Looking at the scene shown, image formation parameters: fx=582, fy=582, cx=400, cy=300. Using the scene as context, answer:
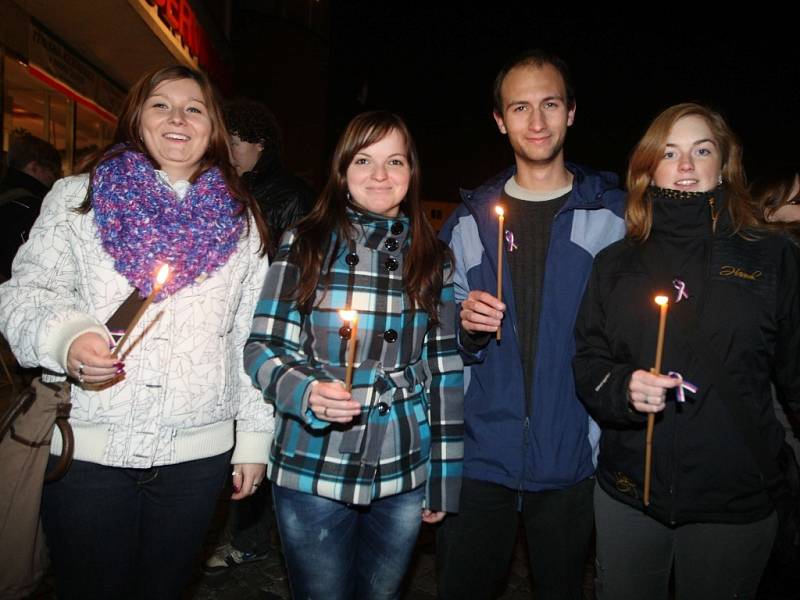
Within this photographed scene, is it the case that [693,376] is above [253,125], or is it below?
below

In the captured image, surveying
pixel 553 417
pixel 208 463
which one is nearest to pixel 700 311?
pixel 553 417

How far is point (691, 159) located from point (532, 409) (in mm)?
1356

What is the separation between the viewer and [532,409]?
2701mm

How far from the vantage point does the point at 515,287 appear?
2.84 metres

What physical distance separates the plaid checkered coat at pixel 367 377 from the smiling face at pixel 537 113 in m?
0.89

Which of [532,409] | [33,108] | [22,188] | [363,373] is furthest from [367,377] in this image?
[33,108]

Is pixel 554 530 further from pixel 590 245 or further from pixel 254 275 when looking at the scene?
pixel 254 275

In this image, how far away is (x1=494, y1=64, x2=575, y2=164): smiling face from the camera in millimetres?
2959

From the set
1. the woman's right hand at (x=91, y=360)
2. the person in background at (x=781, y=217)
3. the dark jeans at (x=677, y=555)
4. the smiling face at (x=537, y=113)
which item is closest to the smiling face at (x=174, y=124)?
the woman's right hand at (x=91, y=360)

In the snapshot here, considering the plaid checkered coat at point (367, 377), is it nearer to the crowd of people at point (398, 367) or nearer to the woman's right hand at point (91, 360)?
the crowd of people at point (398, 367)

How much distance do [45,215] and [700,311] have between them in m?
2.62

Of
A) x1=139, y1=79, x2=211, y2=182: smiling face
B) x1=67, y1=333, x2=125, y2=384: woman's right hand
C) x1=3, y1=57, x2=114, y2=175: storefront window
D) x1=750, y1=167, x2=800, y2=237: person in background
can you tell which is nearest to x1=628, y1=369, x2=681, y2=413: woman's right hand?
x1=67, y1=333, x2=125, y2=384: woman's right hand

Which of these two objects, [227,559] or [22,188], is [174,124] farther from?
[227,559]

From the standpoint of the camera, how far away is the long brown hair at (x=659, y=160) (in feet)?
8.63
